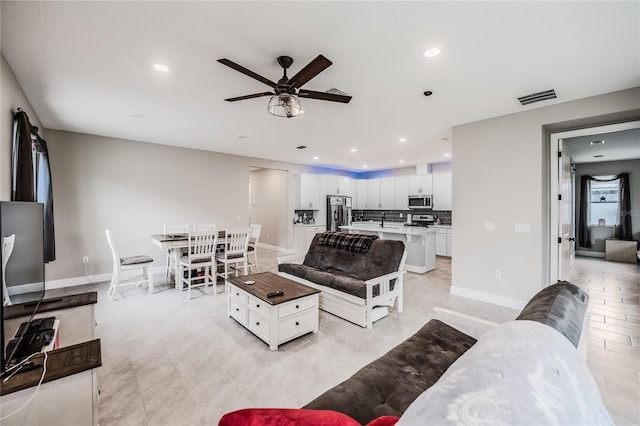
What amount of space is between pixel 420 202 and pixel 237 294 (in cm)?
587

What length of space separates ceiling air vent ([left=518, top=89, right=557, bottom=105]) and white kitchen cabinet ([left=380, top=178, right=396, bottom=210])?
5075 mm

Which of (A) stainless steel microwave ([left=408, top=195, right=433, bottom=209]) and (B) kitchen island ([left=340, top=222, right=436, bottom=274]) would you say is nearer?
(B) kitchen island ([left=340, top=222, right=436, bottom=274])

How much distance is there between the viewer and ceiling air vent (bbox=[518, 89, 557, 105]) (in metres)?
2.97

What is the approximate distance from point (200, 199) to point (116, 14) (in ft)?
14.7

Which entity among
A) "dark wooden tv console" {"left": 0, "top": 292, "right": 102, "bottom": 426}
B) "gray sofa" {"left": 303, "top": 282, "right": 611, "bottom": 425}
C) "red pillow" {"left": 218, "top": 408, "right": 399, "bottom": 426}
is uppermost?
"gray sofa" {"left": 303, "top": 282, "right": 611, "bottom": 425}

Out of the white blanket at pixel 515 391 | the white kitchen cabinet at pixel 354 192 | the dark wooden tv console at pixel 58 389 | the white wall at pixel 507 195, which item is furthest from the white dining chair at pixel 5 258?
the white kitchen cabinet at pixel 354 192

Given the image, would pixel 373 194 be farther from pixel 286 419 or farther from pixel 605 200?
pixel 286 419

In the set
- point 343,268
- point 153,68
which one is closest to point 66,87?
point 153,68

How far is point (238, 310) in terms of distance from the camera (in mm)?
3064

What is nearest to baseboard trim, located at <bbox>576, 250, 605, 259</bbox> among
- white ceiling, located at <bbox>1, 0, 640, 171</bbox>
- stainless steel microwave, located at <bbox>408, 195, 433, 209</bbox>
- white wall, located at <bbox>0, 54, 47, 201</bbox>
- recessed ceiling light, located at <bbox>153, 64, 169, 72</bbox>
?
stainless steel microwave, located at <bbox>408, 195, 433, 209</bbox>

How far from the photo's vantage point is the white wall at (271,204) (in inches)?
311

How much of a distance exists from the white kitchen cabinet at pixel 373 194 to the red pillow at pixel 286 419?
8.03 metres

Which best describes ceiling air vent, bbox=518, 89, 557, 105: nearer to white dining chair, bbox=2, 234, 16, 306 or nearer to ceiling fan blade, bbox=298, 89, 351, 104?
ceiling fan blade, bbox=298, 89, 351, 104

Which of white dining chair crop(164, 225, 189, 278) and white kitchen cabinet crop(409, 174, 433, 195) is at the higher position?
white kitchen cabinet crop(409, 174, 433, 195)
